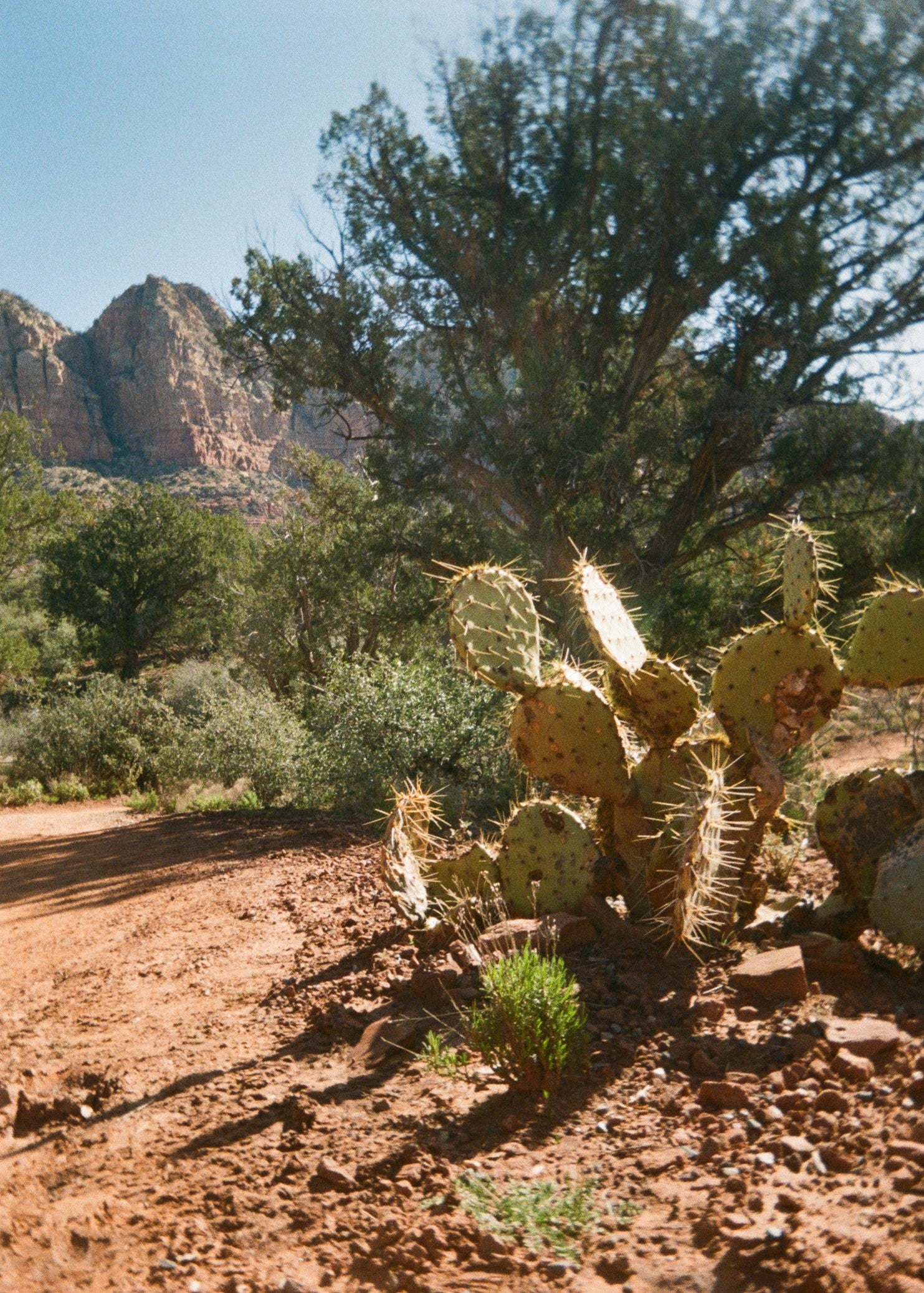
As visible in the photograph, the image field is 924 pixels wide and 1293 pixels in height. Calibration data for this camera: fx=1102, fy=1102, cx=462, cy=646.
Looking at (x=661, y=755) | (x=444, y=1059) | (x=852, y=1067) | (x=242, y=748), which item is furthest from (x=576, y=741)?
(x=242, y=748)

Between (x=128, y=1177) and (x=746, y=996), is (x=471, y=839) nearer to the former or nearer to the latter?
(x=746, y=996)

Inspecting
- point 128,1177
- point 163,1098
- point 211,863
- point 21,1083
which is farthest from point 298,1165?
point 211,863

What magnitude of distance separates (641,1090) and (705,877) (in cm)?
78

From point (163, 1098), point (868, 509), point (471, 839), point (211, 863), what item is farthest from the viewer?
point (868, 509)

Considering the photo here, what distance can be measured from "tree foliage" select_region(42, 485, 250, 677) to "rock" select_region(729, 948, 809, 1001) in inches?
854

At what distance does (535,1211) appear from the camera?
2549 mm

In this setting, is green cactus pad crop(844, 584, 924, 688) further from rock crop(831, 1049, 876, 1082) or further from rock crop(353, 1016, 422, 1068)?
rock crop(353, 1016, 422, 1068)

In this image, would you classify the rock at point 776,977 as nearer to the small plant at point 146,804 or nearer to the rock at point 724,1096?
the rock at point 724,1096

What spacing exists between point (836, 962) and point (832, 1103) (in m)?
1.03

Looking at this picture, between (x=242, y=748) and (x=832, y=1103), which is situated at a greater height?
(x=242, y=748)

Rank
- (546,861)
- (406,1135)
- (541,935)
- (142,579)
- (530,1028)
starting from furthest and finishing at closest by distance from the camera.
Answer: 1. (142,579)
2. (546,861)
3. (541,935)
4. (530,1028)
5. (406,1135)

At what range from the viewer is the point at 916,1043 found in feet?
9.97

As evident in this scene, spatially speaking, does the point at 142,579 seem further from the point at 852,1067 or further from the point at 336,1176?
the point at 852,1067

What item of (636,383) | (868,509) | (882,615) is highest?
(636,383)
